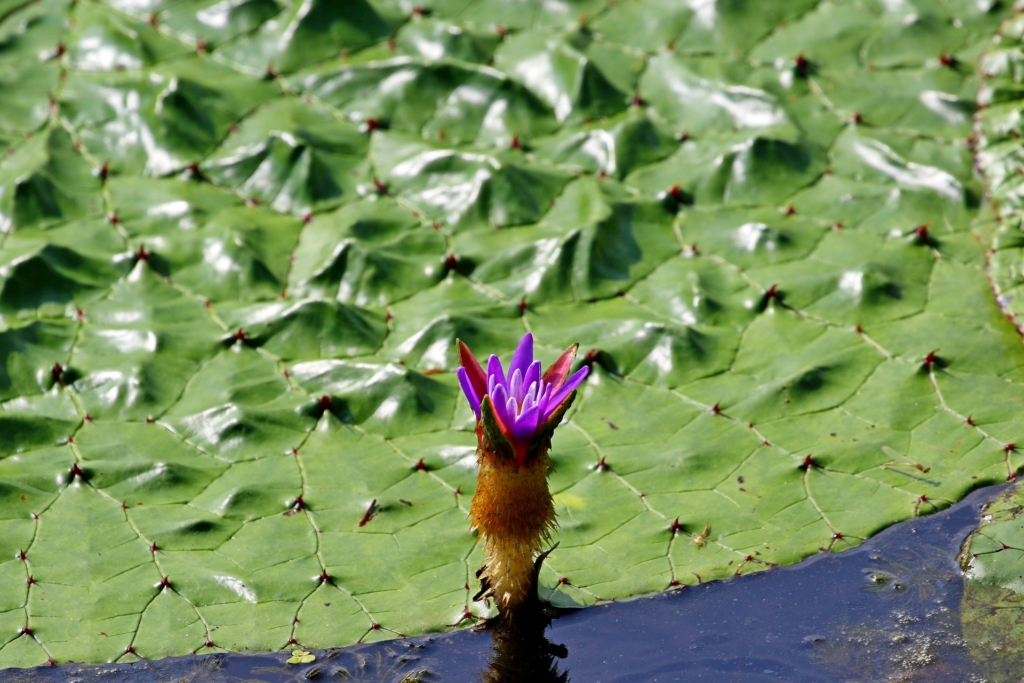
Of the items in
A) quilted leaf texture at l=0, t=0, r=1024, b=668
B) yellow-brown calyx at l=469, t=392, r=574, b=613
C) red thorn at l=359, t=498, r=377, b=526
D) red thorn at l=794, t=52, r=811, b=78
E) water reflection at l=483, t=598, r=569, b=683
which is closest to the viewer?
yellow-brown calyx at l=469, t=392, r=574, b=613

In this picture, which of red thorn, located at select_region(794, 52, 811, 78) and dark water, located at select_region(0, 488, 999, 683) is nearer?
dark water, located at select_region(0, 488, 999, 683)

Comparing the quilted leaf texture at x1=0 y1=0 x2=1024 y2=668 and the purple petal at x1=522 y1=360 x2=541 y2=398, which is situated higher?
the purple petal at x1=522 y1=360 x2=541 y2=398

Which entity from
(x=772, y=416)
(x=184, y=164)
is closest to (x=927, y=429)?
(x=772, y=416)

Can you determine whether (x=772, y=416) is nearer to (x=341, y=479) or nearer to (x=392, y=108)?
(x=341, y=479)

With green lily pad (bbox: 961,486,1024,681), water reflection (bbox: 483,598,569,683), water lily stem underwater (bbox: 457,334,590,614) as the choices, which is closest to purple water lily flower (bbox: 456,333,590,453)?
water lily stem underwater (bbox: 457,334,590,614)

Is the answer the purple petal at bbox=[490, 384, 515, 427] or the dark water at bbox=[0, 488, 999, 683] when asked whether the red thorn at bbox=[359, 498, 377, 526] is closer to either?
the dark water at bbox=[0, 488, 999, 683]

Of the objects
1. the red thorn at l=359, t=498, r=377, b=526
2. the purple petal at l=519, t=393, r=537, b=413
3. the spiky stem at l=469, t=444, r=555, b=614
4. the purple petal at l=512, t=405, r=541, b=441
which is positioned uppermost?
the purple petal at l=519, t=393, r=537, b=413

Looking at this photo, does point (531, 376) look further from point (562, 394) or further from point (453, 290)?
point (453, 290)

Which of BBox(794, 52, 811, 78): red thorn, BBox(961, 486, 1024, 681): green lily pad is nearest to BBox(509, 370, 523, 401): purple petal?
BBox(961, 486, 1024, 681): green lily pad

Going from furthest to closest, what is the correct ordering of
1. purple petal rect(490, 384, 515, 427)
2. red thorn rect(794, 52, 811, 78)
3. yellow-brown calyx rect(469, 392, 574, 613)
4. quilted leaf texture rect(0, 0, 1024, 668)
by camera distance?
red thorn rect(794, 52, 811, 78)
quilted leaf texture rect(0, 0, 1024, 668)
yellow-brown calyx rect(469, 392, 574, 613)
purple petal rect(490, 384, 515, 427)
